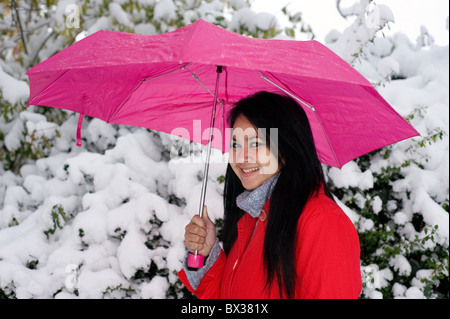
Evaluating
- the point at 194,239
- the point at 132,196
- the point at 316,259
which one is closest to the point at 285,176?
the point at 316,259

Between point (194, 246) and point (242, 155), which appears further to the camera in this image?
point (194, 246)

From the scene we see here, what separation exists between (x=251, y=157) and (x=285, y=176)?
0.17m

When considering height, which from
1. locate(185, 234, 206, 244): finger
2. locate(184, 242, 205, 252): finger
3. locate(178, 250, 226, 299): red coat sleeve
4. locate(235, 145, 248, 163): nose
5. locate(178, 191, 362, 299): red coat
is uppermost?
locate(235, 145, 248, 163): nose

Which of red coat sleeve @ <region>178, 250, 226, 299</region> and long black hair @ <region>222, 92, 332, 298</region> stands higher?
long black hair @ <region>222, 92, 332, 298</region>

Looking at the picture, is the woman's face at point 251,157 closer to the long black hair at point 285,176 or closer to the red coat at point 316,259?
the long black hair at point 285,176

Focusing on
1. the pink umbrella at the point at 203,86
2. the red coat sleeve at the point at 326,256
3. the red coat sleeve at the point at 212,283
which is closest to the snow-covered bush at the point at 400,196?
the pink umbrella at the point at 203,86

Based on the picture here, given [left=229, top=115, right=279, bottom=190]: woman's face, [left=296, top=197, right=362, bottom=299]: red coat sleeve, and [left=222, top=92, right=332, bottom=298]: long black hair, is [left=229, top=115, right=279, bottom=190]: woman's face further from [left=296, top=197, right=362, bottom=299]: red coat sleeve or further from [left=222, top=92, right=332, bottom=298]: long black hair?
[left=296, top=197, right=362, bottom=299]: red coat sleeve

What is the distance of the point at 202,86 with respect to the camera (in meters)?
2.30

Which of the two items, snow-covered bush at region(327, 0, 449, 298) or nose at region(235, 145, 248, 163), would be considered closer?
nose at region(235, 145, 248, 163)

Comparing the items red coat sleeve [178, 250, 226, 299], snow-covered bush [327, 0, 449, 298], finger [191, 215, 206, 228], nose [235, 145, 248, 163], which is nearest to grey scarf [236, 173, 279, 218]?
nose [235, 145, 248, 163]

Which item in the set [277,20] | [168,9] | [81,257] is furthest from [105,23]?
[81,257]

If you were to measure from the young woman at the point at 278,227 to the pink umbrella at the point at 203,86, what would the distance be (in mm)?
225

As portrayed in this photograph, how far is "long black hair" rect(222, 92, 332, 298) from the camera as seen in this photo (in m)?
1.56

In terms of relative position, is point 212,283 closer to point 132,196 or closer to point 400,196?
point 132,196
